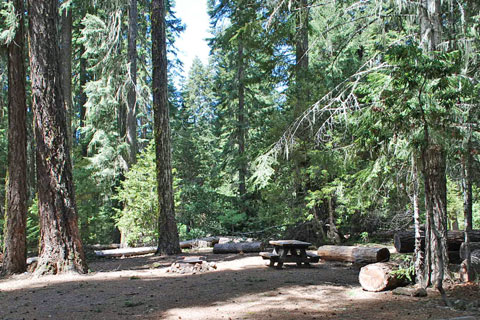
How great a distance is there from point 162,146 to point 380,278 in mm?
7799

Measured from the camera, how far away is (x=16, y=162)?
9.36 metres

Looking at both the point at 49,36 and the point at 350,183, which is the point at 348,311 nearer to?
the point at 350,183

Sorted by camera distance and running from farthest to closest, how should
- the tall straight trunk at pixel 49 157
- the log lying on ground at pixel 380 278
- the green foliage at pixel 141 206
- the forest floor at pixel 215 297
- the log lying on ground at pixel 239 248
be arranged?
1. the green foliage at pixel 141 206
2. the log lying on ground at pixel 239 248
3. the tall straight trunk at pixel 49 157
4. the log lying on ground at pixel 380 278
5. the forest floor at pixel 215 297

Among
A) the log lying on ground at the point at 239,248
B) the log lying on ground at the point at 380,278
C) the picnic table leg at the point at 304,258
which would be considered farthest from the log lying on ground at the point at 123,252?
the log lying on ground at the point at 380,278

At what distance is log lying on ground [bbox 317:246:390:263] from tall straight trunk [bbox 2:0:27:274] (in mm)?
7696

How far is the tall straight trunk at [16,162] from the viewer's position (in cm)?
912

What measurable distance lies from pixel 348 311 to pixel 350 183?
7375 millimetres

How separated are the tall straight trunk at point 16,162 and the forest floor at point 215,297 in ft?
2.43

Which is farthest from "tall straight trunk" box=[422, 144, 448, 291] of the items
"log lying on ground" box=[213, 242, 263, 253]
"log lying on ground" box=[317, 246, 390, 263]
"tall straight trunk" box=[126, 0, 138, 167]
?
"tall straight trunk" box=[126, 0, 138, 167]

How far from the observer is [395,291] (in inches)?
257

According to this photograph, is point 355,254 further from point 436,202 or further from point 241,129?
point 241,129

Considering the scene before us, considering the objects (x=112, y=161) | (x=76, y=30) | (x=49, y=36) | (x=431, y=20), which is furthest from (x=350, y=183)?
(x=76, y=30)

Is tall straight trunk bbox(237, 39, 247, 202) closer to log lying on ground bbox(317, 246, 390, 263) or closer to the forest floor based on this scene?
log lying on ground bbox(317, 246, 390, 263)

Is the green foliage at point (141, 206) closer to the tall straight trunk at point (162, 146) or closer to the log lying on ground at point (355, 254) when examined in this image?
the tall straight trunk at point (162, 146)
